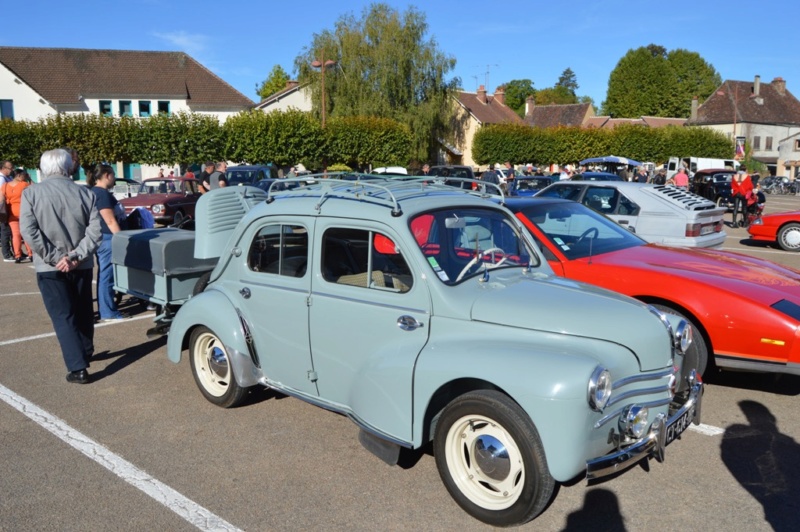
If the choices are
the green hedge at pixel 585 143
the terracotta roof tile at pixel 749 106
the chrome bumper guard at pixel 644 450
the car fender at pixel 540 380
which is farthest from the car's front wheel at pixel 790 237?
the terracotta roof tile at pixel 749 106

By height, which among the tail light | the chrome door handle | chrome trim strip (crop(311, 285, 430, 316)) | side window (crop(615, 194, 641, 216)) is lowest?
the chrome door handle

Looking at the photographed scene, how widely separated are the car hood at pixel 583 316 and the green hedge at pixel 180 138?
33596 mm

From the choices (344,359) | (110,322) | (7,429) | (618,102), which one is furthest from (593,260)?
(618,102)

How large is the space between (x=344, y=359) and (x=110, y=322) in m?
5.14

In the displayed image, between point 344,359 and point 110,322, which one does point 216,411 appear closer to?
point 344,359

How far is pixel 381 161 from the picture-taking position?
133 ft

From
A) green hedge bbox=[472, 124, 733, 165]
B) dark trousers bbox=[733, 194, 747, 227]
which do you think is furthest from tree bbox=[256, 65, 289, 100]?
dark trousers bbox=[733, 194, 747, 227]

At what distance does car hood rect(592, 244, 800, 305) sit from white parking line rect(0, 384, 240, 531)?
4089 mm

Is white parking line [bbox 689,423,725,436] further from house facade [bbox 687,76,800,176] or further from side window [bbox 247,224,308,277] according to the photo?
house facade [bbox 687,76,800,176]

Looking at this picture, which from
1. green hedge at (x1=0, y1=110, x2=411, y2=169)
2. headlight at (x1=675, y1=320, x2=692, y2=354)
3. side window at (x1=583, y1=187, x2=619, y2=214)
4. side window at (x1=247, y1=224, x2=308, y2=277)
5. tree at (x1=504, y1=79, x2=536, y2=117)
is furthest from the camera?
tree at (x1=504, y1=79, x2=536, y2=117)

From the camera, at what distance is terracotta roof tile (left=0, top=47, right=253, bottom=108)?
4946 centimetres

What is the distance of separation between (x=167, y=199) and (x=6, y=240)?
5702mm

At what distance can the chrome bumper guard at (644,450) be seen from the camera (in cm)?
338

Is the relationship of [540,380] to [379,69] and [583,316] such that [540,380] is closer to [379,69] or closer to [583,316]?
[583,316]
